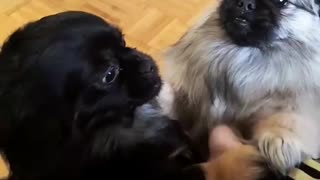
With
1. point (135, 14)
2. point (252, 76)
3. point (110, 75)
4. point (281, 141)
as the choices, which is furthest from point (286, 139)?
point (135, 14)

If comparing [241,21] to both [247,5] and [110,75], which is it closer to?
[247,5]

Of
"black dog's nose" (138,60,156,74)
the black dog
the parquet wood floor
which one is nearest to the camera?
the black dog

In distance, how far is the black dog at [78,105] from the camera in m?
0.83

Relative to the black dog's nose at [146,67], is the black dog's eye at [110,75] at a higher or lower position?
higher

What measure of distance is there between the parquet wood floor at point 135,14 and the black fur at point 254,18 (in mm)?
471

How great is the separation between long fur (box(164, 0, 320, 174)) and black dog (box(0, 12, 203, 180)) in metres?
0.15

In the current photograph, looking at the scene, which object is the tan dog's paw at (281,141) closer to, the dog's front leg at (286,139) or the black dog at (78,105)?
the dog's front leg at (286,139)

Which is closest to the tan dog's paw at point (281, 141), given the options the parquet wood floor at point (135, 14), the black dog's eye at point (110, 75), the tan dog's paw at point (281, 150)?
the tan dog's paw at point (281, 150)

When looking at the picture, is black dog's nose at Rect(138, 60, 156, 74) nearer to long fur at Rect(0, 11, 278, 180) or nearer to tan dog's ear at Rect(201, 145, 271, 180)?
long fur at Rect(0, 11, 278, 180)

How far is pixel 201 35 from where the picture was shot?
111 centimetres

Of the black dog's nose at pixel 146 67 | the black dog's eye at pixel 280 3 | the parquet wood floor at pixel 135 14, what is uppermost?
the black dog's eye at pixel 280 3

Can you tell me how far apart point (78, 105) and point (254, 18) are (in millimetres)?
293

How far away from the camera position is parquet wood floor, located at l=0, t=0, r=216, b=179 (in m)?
1.50

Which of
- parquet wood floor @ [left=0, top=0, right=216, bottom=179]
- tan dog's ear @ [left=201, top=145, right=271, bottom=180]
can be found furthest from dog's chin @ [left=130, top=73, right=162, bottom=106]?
parquet wood floor @ [left=0, top=0, right=216, bottom=179]
